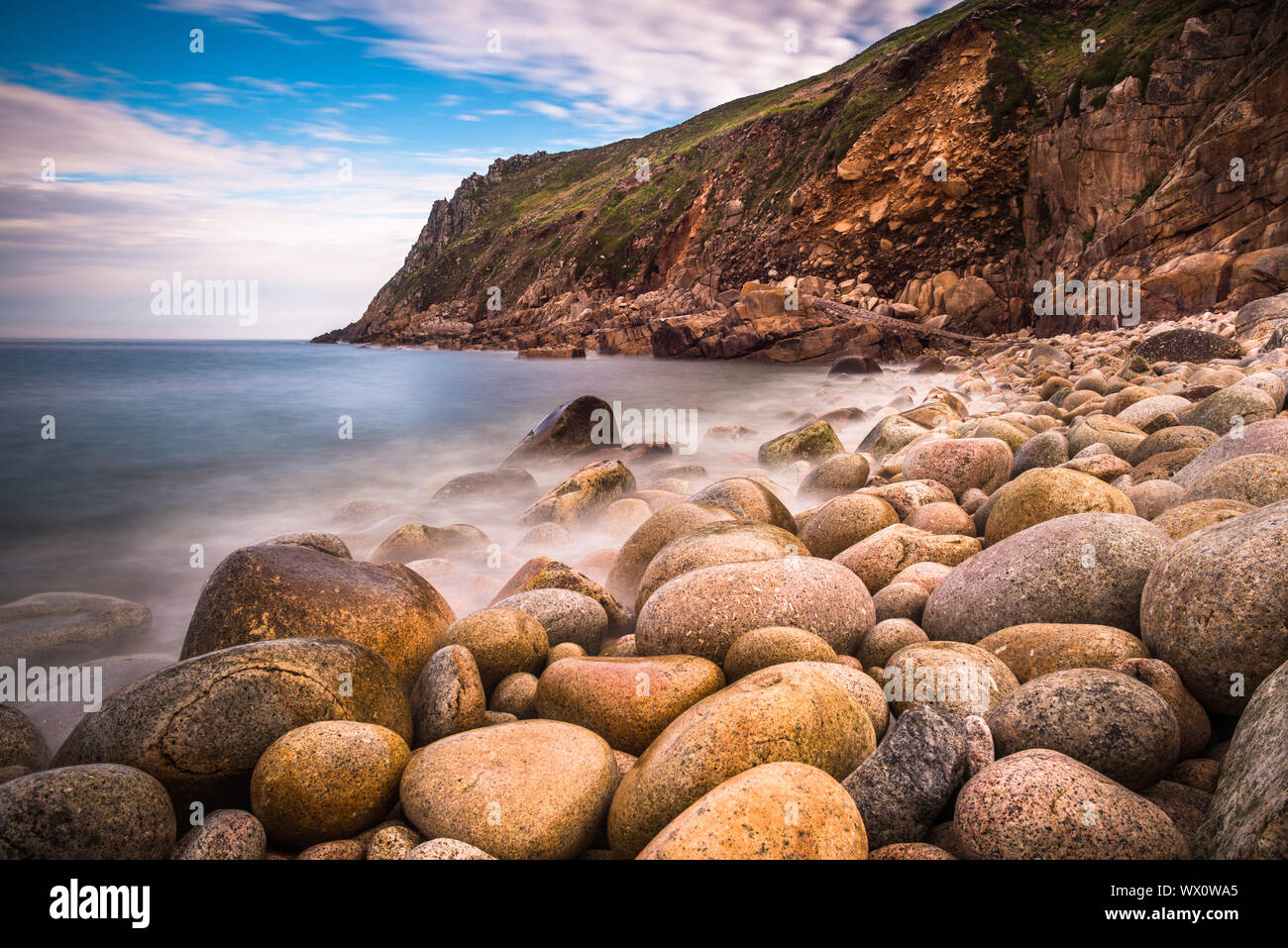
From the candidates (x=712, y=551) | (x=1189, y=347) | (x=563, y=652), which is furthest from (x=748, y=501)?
(x=1189, y=347)

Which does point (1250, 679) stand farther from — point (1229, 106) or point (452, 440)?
point (1229, 106)

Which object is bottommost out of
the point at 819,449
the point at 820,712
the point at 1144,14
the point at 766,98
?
the point at 820,712

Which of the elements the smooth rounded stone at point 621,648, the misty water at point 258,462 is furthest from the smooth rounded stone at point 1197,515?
the misty water at point 258,462

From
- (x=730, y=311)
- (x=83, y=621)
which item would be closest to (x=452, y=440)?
(x=83, y=621)

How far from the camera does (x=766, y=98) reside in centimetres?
10419

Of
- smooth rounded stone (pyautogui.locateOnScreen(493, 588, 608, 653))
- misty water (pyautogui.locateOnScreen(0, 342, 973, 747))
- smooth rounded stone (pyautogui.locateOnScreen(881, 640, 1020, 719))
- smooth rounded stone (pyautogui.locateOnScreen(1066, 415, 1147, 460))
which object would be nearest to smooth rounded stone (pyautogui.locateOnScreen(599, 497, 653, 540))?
misty water (pyautogui.locateOnScreen(0, 342, 973, 747))

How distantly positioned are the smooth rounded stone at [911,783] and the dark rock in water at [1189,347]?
1372cm

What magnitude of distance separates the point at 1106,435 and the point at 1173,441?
0.92 metres

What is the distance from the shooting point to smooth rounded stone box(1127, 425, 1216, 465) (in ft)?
20.1

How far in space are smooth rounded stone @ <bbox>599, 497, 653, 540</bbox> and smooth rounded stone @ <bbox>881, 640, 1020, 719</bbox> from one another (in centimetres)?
465

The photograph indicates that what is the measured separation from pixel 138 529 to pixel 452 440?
27.1 ft

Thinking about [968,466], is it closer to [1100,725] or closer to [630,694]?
[1100,725]

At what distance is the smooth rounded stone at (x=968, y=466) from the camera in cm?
727

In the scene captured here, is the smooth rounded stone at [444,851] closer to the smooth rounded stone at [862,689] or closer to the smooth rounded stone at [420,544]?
the smooth rounded stone at [862,689]
